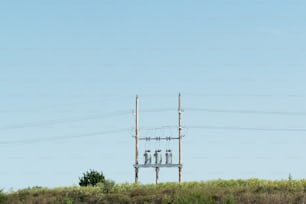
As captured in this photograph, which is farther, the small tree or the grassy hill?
the small tree

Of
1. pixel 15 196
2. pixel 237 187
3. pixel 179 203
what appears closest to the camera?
pixel 179 203

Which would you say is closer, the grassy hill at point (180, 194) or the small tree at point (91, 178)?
the grassy hill at point (180, 194)

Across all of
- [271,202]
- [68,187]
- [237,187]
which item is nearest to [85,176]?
[68,187]

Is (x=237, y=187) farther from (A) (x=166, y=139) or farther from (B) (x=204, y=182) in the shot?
(A) (x=166, y=139)

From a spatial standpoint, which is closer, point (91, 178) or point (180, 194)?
point (180, 194)

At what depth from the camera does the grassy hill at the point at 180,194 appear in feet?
140

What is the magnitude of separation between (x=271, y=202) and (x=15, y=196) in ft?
65.3

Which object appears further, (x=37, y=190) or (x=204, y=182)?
(x=37, y=190)

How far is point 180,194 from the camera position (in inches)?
1752

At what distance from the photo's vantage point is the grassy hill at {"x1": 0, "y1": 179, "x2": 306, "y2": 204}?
4272 cm

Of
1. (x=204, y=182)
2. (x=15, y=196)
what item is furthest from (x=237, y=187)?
(x=15, y=196)

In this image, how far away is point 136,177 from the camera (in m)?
59.5

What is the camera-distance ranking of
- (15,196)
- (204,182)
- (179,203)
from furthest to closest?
1. (15,196)
2. (204,182)
3. (179,203)

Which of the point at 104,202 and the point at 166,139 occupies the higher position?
the point at 166,139
